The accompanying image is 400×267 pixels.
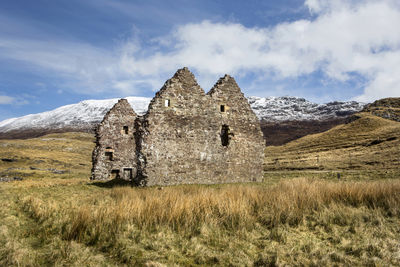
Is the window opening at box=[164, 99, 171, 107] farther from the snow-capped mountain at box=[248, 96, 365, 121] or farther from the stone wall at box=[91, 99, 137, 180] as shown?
the snow-capped mountain at box=[248, 96, 365, 121]

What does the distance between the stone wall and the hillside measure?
17.6m

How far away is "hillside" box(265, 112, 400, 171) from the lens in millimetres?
25094

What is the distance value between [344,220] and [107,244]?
491 cm

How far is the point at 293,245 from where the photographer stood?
4.52 meters

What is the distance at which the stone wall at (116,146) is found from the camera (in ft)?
68.6

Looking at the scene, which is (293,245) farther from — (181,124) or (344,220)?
(181,124)

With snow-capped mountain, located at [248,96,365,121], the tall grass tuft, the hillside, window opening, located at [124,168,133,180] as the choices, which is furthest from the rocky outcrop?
the tall grass tuft

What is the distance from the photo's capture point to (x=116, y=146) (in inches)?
842

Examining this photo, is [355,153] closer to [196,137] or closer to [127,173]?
[196,137]

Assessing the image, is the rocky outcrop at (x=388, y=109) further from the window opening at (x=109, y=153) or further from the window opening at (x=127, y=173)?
the window opening at (x=109, y=153)

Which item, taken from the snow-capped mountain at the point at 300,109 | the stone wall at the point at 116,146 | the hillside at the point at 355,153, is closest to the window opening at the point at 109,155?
the stone wall at the point at 116,146

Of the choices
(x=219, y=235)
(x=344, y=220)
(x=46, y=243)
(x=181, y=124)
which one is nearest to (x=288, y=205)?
(x=344, y=220)

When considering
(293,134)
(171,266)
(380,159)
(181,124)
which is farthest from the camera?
(293,134)

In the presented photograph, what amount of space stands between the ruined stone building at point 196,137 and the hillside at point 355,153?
1266 cm
